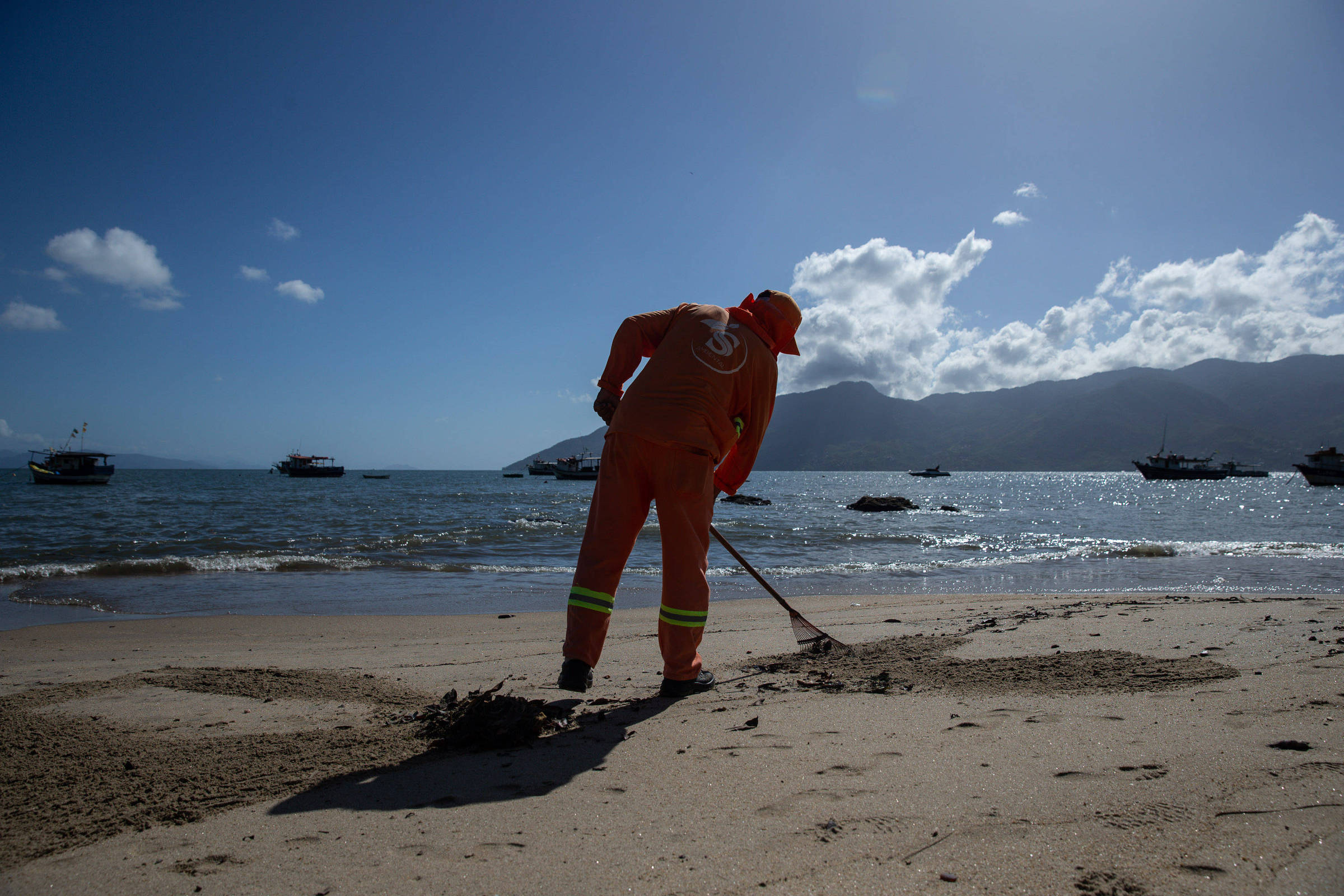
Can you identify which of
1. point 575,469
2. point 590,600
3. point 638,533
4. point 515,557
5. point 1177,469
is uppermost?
point 1177,469

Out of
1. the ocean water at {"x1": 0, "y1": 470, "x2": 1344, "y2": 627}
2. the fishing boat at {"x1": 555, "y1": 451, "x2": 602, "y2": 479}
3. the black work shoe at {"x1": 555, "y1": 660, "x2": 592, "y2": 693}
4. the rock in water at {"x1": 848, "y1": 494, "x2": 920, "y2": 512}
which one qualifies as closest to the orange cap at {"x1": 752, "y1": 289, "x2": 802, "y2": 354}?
the black work shoe at {"x1": 555, "y1": 660, "x2": 592, "y2": 693}

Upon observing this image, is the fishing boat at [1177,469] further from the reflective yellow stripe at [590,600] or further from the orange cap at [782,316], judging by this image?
the reflective yellow stripe at [590,600]

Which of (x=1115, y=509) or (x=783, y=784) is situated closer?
(x=783, y=784)

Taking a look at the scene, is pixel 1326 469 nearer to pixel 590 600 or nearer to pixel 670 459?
pixel 670 459

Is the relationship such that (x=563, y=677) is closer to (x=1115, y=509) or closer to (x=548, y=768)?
(x=548, y=768)

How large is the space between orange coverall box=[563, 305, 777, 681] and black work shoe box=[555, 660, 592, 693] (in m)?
0.03

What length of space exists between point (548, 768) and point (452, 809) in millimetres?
338

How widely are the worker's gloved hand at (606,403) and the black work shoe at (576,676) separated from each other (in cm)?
99

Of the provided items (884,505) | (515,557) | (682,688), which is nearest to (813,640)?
(682,688)

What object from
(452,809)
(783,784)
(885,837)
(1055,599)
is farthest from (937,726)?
(1055,599)

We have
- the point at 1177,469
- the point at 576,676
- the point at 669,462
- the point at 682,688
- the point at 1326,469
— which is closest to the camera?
the point at 576,676

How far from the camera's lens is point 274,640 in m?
4.54

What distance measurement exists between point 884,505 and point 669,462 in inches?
1165

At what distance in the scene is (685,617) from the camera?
2.67 meters
